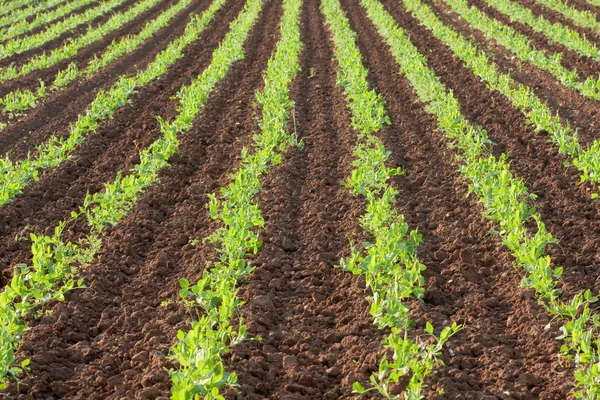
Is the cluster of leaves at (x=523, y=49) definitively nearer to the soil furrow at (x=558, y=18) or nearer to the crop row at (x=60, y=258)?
the soil furrow at (x=558, y=18)

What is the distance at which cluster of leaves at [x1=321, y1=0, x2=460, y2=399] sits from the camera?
3926 mm

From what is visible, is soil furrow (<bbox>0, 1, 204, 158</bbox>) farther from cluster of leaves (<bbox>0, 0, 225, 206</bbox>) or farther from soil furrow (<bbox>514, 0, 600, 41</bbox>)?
soil furrow (<bbox>514, 0, 600, 41</bbox>)

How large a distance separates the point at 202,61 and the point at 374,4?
790cm

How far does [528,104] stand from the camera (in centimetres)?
923

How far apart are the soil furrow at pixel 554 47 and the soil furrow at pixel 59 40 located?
10559mm

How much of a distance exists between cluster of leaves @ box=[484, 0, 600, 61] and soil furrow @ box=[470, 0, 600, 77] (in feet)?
0.31

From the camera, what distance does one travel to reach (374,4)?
1988 cm

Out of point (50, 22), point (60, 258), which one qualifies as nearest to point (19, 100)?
point (60, 258)

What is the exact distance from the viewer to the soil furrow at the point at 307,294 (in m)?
4.15

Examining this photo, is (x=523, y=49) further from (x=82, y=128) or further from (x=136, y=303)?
(x=136, y=303)

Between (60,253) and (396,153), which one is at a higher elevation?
(60,253)

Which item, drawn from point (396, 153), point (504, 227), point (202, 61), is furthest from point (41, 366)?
point (202, 61)

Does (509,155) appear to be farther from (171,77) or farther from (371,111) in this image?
(171,77)

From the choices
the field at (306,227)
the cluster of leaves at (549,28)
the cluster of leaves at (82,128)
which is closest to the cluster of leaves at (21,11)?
the cluster of leaves at (82,128)
